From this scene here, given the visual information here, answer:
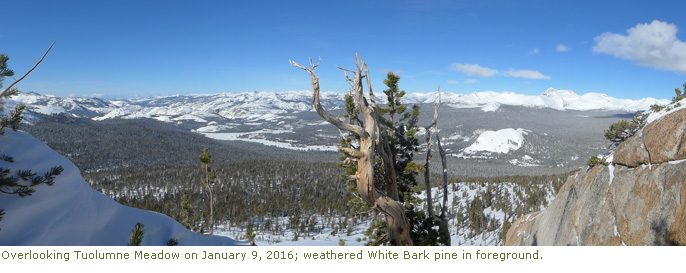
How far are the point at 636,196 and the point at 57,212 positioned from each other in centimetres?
1638

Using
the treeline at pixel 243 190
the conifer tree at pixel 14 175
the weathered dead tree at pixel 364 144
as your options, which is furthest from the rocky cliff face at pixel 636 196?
the treeline at pixel 243 190

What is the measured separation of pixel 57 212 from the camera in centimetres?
797

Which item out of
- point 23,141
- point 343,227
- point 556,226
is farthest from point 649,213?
point 343,227

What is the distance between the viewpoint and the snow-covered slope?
730cm

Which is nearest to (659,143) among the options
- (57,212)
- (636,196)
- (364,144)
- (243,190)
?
(636,196)

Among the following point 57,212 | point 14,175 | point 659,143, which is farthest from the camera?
point 659,143

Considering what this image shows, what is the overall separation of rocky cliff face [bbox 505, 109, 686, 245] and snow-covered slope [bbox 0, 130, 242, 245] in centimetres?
1409

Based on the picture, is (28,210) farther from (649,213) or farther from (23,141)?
(649,213)

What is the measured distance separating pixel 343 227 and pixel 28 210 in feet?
190

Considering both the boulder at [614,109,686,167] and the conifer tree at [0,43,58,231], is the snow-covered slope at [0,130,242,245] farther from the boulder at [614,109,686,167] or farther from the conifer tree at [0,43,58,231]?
the boulder at [614,109,686,167]

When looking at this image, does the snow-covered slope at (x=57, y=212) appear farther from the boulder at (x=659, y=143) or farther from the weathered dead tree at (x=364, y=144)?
the boulder at (x=659, y=143)

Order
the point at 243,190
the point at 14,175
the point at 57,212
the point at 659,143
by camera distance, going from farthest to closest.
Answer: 1. the point at 243,190
2. the point at 659,143
3. the point at 57,212
4. the point at 14,175

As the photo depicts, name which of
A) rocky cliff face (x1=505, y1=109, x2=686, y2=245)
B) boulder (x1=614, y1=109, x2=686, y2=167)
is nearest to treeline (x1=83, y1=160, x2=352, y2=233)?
rocky cliff face (x1=505, y1=109, x2=686, y2=245)

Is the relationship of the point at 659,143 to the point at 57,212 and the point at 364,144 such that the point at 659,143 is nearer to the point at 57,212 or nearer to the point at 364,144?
the point at 364,144
